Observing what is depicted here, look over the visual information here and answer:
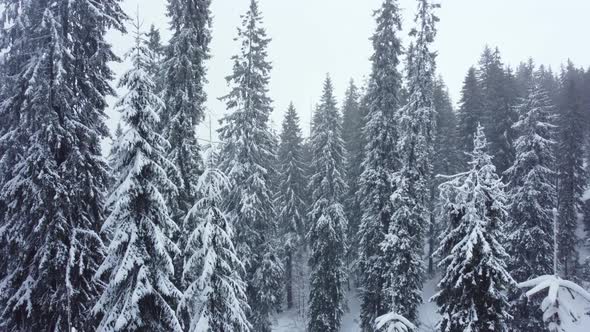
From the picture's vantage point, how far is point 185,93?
1709cm

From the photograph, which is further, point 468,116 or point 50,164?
point 468,116

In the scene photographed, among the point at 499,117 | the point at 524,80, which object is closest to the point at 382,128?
the point at 499,117

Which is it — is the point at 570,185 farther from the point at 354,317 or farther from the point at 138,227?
the point at 138,227

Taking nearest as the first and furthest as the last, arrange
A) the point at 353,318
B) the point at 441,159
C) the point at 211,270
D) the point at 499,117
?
the point at 211,270
the point at 353,318
the point at 499,117
the point at 441,159

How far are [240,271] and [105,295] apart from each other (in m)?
13.0

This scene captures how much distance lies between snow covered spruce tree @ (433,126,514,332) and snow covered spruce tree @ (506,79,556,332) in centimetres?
1287

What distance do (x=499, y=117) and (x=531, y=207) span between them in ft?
49.5

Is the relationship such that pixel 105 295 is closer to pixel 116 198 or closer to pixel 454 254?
pixel 116 198

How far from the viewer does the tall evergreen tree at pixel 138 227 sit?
1056 cm

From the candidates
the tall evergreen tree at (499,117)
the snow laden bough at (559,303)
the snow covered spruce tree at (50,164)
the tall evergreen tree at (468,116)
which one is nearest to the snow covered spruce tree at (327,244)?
the tall evergreen tree at (499,117)

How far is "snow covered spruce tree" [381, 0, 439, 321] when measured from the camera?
21.4 metres

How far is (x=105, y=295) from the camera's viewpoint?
1093cm

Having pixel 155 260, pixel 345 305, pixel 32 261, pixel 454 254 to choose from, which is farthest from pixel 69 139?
pixel 345 305

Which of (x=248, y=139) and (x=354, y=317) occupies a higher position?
(x=248, y=139)
